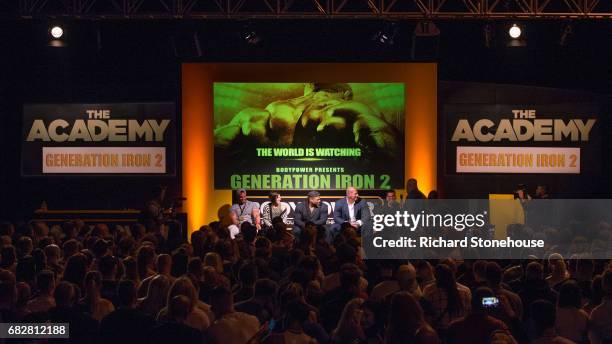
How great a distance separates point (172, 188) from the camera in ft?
60.5

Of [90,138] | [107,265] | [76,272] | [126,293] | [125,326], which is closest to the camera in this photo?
[125,326]

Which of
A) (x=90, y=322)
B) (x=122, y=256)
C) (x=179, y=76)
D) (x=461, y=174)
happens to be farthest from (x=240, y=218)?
(x=90, y=322)

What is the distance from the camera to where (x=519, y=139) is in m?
18.7

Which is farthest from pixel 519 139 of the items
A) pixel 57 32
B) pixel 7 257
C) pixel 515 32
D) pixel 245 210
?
pixel 7 257

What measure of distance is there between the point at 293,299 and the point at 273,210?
11153 mm

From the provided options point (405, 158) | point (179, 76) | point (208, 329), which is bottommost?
point (208, 329)

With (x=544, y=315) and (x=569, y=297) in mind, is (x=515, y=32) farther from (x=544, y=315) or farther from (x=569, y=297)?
(x=544, y=315)

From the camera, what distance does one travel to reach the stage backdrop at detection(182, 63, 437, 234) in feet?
62.6

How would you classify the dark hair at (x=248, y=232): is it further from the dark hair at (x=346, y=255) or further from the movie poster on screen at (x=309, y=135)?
the movie poster on screen at (x=309, y=135)

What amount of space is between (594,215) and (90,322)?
45.9 ft

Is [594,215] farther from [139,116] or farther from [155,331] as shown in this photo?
[155,331]

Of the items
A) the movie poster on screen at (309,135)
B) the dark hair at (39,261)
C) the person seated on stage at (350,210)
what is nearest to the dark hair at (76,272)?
the dark hair at (39,261)

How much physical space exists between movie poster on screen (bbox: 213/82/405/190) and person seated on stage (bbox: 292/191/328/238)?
290cm

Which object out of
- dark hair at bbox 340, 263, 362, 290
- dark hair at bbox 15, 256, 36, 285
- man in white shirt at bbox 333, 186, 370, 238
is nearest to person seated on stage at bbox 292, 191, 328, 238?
man in white shirt at bbox 333, 186, 370, 238
